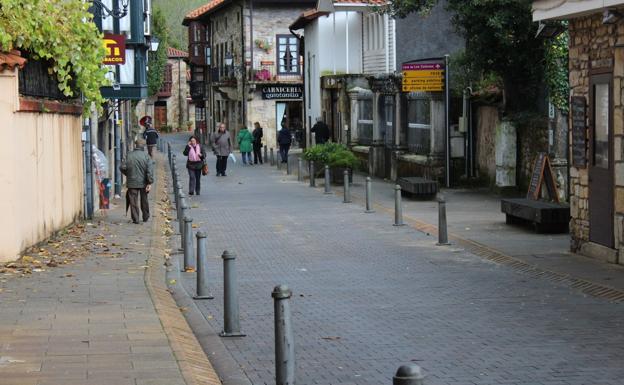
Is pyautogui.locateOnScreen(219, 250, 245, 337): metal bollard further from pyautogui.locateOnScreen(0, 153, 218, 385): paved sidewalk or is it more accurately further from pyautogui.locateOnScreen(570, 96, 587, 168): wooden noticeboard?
pyautogui.locateOnScreen(570, 96, 587, 168): wooden noticeboard

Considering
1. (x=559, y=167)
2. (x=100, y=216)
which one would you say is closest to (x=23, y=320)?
(x=100, y=216)

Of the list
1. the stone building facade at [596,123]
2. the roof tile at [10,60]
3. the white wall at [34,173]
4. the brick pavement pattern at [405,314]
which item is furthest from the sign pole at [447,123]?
the roof tile at [10,60]

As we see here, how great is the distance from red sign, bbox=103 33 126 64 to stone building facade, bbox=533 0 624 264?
9466mm

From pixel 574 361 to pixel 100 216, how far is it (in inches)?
613

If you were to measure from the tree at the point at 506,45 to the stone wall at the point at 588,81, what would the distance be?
908cm

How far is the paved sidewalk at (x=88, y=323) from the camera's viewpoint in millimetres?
8188

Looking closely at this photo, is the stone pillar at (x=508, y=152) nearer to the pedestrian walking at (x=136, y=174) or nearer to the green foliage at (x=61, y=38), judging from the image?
the pedestrian walking at (x=136, y=174)

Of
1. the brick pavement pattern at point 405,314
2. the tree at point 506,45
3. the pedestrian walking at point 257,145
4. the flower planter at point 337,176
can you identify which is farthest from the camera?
the pedestrian walking at point 257,145

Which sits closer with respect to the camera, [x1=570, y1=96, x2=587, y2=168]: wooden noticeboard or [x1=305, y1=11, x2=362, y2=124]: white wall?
[x1=570, y1=96, x2=587, y2=168]: wooden noticeboard

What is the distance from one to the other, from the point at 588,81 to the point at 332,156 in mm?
17821

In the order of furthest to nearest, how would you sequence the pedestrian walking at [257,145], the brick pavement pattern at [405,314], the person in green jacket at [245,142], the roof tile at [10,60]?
the pedestrian walking at [257,145]
the person in green jacket at [245,142]
the roof tile at [10,60]
the brick pavement pattern at [405,314]

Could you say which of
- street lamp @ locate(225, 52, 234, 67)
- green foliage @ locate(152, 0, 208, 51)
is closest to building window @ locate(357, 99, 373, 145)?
street lamp @ locate(225, 52, 234, 67)

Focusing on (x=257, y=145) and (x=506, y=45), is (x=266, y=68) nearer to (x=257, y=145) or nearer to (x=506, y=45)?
(x=257, y=145)

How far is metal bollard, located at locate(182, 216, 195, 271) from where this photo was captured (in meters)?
14.8
